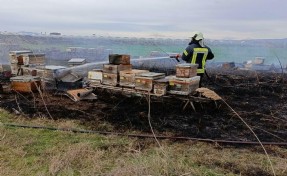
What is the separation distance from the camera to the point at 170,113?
307 inches

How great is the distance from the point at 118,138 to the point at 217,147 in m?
1.89

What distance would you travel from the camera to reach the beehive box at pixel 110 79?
29.5 ft

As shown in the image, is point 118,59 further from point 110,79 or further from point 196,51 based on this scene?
point 196,51

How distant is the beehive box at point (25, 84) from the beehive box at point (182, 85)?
4360 millimetres

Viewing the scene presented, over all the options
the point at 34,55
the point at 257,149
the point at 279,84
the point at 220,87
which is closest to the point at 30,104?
the point at 34,55

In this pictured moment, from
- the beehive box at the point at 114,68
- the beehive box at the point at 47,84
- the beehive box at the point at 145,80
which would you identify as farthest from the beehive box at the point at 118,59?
the beehive box at the point at 47,84

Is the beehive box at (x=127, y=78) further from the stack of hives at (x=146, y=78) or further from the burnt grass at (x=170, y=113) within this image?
the burnt grass at (x=170, y=113)

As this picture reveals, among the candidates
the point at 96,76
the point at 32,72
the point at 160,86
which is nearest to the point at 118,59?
the point at 96,76

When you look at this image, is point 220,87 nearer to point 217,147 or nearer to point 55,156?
point 217,147

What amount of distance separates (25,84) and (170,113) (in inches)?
189

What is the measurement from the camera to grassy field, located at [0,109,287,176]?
4.56m

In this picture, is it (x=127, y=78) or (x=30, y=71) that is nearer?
(x=127, y=78)

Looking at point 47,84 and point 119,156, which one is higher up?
point 47,84

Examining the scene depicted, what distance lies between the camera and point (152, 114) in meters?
7.63
